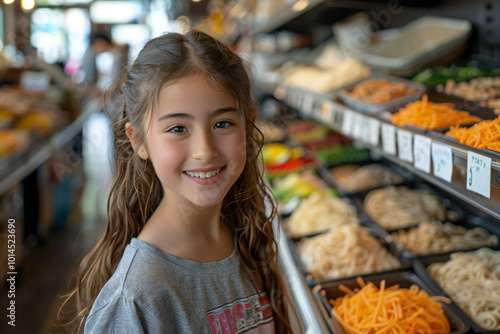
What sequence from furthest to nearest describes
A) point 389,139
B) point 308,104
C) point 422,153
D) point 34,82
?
point 34,82 < point 308,104 < point 389,139 < point 422,153

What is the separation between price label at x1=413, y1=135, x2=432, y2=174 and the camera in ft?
3.88

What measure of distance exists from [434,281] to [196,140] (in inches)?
41.4

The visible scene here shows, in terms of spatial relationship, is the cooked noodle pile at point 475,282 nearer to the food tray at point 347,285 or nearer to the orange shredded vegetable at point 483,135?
the food tray at point 347,285

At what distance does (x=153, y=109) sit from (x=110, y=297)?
0.43 metres

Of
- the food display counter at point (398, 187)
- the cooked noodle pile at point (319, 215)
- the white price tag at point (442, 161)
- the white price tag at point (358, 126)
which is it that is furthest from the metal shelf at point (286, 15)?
the white price tag at point (442, 161)

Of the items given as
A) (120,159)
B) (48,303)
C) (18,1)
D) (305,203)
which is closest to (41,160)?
(48,303)

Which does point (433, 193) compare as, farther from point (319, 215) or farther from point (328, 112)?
point (328, 112)

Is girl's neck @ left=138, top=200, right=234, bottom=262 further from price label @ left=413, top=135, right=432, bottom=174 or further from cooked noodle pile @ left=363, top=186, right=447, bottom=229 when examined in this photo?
cooked noodle pile @ left=363, top=186, right=447, bottom=229

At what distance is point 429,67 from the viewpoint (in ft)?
7.48

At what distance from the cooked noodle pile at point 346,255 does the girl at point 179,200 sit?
24.2 inches

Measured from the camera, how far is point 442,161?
1101 millimetres

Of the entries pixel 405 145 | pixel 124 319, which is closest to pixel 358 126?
pixel 405 145

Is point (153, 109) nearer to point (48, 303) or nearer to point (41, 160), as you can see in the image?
point (48, 303)

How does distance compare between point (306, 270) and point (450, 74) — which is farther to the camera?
point (450, 74)
